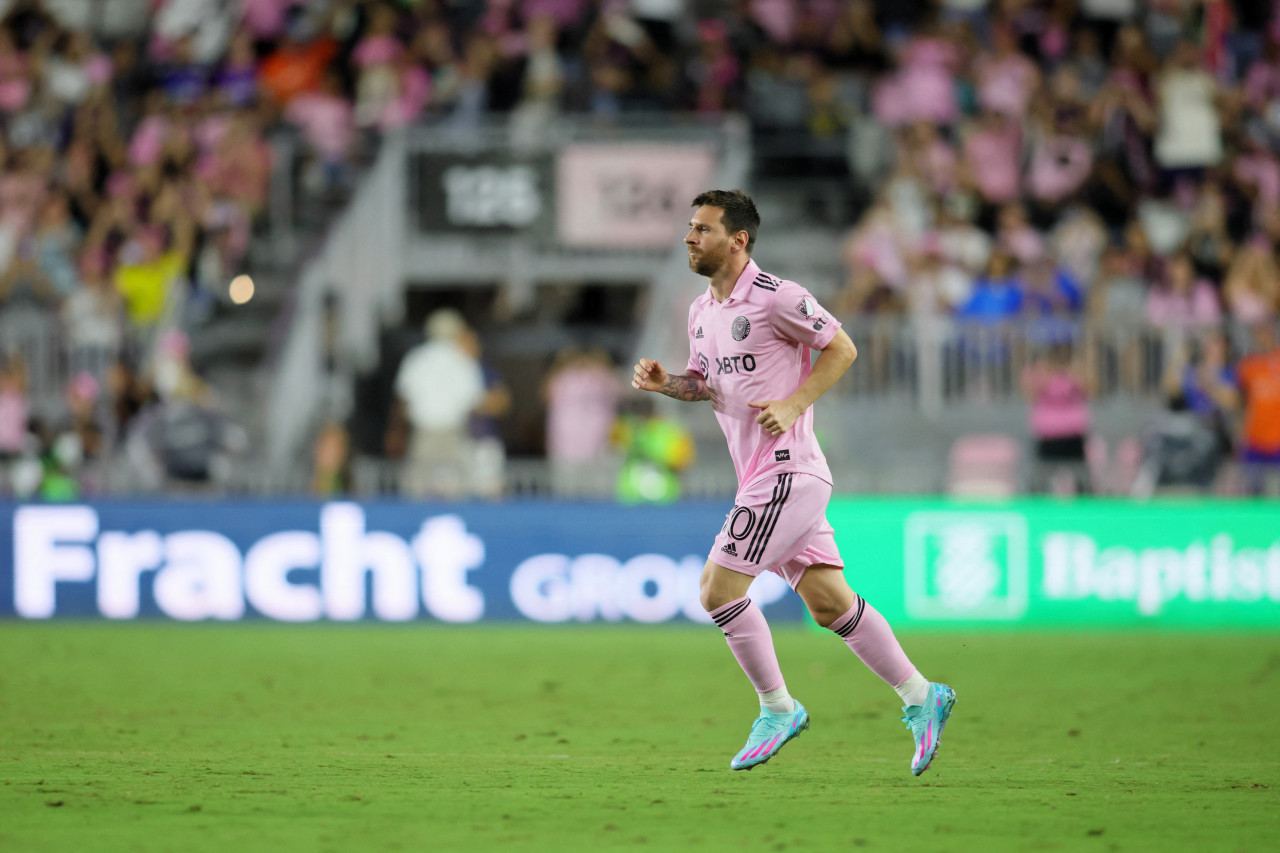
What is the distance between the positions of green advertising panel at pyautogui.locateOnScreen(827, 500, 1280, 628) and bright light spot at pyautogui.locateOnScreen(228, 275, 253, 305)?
7.53 meters

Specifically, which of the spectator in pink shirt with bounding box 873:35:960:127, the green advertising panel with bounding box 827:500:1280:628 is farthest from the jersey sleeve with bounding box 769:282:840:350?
the spectator in pink shirt with bounding box 873:35:960:127

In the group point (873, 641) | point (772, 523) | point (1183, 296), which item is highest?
point (1183, 296)

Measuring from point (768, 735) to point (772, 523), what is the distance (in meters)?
0.96

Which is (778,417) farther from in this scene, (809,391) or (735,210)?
(735,210)

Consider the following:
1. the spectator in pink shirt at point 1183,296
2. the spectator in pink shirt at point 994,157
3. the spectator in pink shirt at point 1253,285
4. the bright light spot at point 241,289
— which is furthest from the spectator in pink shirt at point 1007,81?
the bright light spot at point 241,289

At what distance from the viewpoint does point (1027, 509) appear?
597 inches

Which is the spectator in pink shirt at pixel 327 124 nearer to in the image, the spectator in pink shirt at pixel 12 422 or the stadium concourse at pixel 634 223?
the stadium concourse at pixel 634 223

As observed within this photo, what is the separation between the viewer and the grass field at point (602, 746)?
6316mm

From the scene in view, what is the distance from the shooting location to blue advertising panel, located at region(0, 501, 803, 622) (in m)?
15.4

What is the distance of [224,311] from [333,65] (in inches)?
136

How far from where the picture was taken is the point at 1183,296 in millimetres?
17734

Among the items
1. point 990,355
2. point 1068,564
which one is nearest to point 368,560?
point 1068,564

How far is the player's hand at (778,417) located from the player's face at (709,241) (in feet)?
2.29

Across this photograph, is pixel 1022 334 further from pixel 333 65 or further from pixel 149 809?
pixel 149 809
